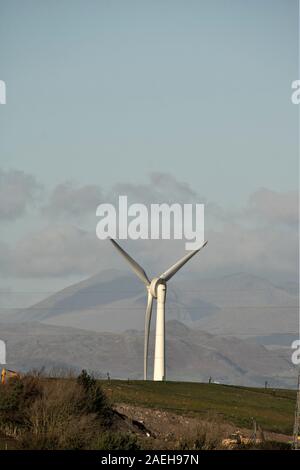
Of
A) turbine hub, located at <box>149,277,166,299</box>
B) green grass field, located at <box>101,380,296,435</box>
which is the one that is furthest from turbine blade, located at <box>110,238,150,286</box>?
green grass field, located at <box>101,380,296,435</box>

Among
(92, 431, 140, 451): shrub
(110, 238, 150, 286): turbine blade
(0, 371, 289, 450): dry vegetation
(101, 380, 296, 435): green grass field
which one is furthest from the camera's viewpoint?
(110, 238, 150, 286): turbine blade

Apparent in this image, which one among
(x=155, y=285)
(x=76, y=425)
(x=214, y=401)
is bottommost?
(x=76, y=425)

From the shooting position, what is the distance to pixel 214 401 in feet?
332

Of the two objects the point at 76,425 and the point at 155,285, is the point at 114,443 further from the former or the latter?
the point at 155,285

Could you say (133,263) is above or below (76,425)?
above

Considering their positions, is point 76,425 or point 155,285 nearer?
point 76,425

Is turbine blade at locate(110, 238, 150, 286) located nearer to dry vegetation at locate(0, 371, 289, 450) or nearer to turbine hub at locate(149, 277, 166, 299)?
turbine hub at locate(149, 277, 166, 299)

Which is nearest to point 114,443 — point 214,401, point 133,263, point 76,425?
point 76,425

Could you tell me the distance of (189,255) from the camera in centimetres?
12788

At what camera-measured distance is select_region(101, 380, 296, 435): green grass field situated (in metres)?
90.8

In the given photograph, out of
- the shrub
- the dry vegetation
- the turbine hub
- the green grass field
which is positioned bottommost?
the shrub

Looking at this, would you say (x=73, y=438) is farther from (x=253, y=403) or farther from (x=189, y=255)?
(x=189, y=255)
